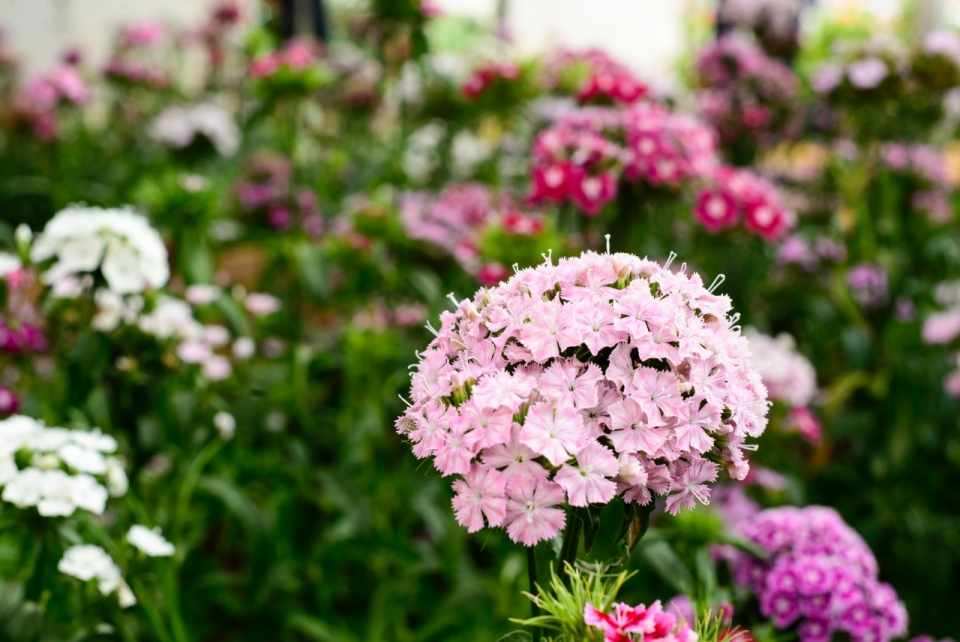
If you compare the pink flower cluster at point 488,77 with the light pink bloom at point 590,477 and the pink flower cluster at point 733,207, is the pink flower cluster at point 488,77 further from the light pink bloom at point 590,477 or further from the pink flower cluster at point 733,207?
the light pink bloom at point 590,477

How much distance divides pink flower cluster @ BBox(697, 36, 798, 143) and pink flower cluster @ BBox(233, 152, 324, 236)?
1.45 m

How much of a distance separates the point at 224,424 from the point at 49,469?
→ 1.71 ft

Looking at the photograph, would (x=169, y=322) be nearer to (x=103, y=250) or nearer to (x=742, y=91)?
(x=103, y=250)

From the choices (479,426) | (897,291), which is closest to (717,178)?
(897,291)

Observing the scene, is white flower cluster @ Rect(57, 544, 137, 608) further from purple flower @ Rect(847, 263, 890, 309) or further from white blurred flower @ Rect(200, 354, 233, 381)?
purple flower @ Rect(847, 263, 890, 309)

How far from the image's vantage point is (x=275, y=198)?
9.61 ft

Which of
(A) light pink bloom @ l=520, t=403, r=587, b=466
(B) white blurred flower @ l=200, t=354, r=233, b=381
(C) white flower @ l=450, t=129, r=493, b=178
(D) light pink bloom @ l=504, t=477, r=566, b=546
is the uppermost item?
(C) white flower @ l=450, t=129, r=493, b=178

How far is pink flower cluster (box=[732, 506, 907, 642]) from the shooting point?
1224 millimetres

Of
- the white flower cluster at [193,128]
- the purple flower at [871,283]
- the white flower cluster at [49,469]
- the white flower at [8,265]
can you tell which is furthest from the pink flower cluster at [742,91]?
the white flower cluster at [49,469]

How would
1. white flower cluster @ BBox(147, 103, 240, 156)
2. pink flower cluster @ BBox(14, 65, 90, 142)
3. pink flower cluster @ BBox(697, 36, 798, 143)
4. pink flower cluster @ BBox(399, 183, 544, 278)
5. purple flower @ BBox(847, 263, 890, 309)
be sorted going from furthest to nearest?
1. pink flower cluster @ BBox(14, 65, 90, 142)
2. pink flower cluster @ BBox(697, 36, 798, 143)
3. white flower cluster @ BBox(147, 103, 240, 156)
4. purple flower @ BBox(847, 263, 890, 309)
5. pink flower cluster @ BBox(399, 183, 544, 278)

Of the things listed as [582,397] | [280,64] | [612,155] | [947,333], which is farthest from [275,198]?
[582,397]

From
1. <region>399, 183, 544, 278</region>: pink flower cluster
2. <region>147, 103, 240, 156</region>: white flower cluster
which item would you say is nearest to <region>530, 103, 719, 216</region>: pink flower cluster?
<region>399, 183, 544, 278</region>: pink flower cluster

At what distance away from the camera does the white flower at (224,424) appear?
164 cm

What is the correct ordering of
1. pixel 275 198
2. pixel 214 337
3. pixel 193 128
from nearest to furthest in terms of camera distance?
pixel 214 337 → pixel 193 128 → pixel 275 198
